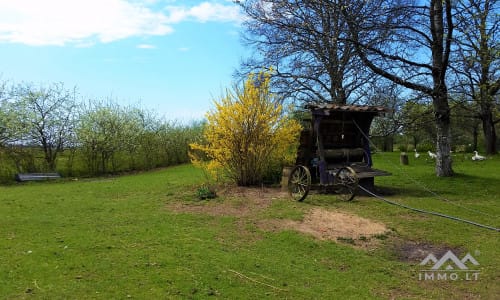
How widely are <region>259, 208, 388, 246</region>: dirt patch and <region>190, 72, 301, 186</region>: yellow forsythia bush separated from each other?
3444mm

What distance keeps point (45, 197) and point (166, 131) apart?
566 inches

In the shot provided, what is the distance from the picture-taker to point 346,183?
9242mm

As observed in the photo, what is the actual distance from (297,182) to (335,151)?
1.61 m

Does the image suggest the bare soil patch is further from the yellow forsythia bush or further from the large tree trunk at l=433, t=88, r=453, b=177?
the large tree trunk at l=433, t=88, r=453, b=177

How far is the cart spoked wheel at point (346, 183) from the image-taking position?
29.3 ft

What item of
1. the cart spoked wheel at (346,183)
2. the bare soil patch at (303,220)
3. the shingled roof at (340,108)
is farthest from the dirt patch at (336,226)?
the shingled roof at (340,108)

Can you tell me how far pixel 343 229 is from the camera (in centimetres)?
662

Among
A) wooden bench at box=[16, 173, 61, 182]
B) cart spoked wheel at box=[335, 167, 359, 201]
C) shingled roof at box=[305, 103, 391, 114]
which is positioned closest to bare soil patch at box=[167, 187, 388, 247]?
cart spoked wheel at box=[335, 167, 359, 201]

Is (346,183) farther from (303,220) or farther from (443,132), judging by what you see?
(443,132)

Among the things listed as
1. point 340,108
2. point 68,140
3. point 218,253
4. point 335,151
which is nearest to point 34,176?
point 68,140

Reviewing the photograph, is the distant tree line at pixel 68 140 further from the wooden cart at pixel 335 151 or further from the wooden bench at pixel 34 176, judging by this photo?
the wooden cart at pixel 335 151

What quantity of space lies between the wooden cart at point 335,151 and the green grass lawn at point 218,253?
0.72 m

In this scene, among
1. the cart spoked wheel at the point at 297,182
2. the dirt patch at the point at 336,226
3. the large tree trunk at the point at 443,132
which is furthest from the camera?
the large tree trunk at the point at 443,132

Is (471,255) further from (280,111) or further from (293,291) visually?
(280,111)
